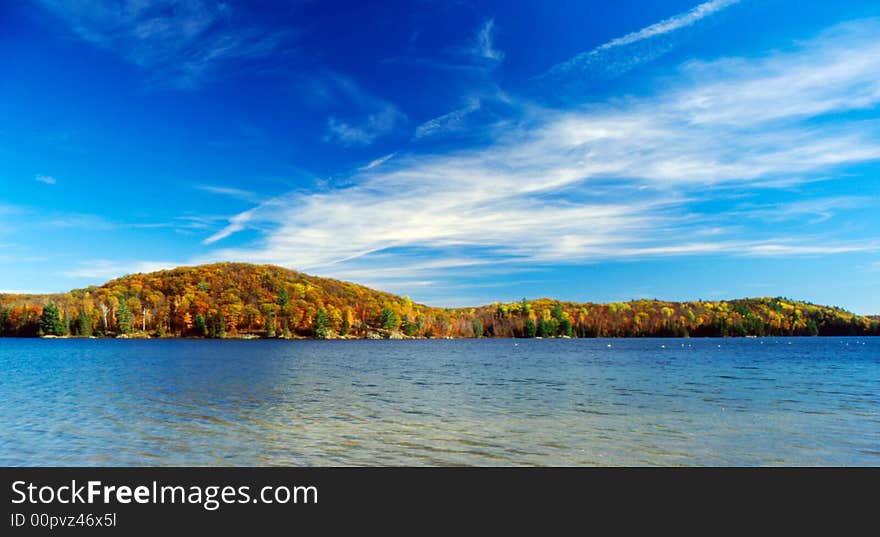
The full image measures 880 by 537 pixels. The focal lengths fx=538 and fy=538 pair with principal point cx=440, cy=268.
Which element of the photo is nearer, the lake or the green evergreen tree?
the lake

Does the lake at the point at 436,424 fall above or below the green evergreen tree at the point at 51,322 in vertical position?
below

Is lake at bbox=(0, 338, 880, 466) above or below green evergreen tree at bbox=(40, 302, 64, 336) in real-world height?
below

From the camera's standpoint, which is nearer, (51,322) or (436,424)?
(436,424)

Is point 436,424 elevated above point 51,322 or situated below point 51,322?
below

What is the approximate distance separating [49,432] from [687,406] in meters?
30.5

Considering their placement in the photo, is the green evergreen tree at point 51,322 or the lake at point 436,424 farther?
the green evergreen tree at point 51,322
